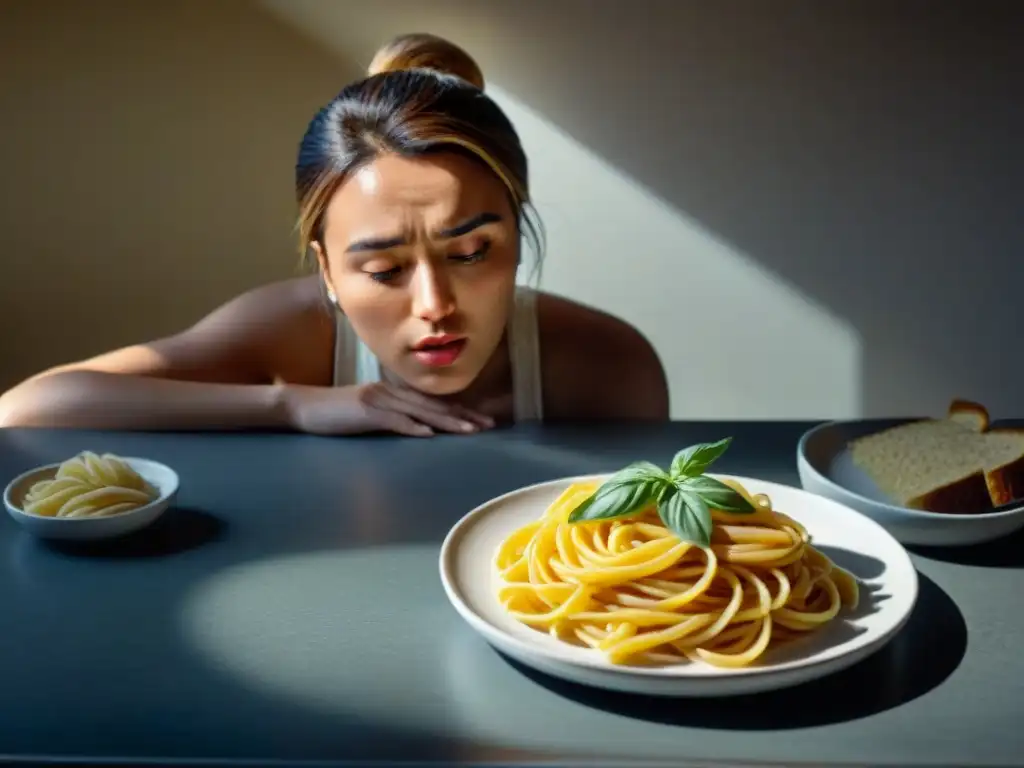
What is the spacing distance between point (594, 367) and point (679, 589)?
35.4 inches

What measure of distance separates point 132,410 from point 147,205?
104 centimetres

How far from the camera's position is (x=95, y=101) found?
229 centimetres

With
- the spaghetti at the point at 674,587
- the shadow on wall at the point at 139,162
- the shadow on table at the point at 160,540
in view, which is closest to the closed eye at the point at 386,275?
the shadow on table at the point at 160,540

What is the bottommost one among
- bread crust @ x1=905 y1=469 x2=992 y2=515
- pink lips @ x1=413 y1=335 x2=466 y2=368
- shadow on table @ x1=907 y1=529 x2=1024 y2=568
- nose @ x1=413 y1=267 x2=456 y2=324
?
shadow on table @ x1=907 y1=529 x2=1024 y2=568

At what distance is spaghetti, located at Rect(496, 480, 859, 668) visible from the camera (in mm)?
780

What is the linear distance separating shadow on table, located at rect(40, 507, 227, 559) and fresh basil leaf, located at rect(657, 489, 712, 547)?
51 centimetres

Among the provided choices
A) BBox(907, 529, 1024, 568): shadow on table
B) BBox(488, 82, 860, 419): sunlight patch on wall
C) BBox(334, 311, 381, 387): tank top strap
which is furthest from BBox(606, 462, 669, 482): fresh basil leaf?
BBox(488, 82, 860, 419): sunlight patch on wall

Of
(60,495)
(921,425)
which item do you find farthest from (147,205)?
(921,425)

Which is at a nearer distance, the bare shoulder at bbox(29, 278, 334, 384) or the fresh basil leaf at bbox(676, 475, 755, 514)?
the fresh basil leaf at bbox(676, 475, 755, 514)

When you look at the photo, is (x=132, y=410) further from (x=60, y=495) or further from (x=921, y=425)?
(x=921, y=425)

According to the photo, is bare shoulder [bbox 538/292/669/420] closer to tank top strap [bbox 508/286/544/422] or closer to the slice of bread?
tank top strap [bbox 508/286/544/422]

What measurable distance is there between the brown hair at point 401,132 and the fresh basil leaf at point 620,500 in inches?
24.4

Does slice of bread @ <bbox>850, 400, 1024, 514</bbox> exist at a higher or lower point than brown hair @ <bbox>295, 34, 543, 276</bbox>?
lower

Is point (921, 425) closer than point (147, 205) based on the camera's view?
Yes
